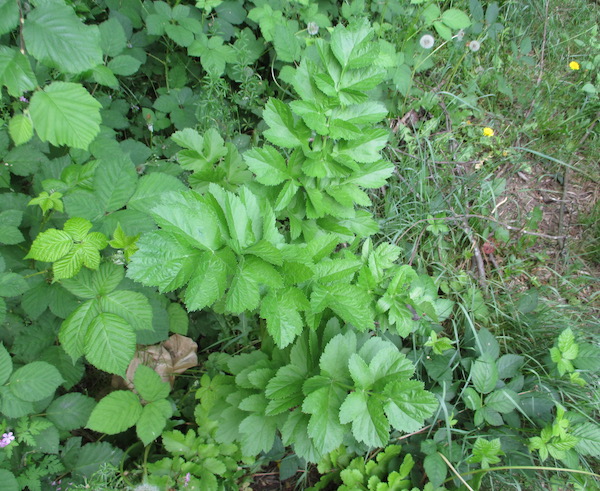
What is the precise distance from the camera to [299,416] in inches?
52.7

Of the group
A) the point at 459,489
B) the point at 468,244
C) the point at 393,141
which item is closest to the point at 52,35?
the point at 393,141

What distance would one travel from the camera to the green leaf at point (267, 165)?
4.22ft

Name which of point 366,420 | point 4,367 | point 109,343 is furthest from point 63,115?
point 366,420

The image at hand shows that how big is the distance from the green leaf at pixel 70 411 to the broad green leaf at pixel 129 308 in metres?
0.53

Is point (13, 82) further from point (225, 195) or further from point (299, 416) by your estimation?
point (299, 416)

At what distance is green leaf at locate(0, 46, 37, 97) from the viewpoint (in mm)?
1122

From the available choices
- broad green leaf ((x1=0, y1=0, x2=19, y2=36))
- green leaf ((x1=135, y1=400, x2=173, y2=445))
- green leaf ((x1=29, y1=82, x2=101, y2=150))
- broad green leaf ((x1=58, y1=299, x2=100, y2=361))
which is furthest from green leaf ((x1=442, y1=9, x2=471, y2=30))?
green leaf ((x1=135, y1=400, x2=173, y2=445))

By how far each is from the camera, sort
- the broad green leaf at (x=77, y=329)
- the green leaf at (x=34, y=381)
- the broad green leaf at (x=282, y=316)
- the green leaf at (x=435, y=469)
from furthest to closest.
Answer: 1. the green leaf at (x=435, y=469)
2. the green leaf at (x=34, y=381)
3. the broad green leaf at (x=77, y=329)
4. the broad green leaf at (x=282, y=316)

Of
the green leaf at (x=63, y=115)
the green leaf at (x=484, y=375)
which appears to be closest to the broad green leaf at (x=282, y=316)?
the green leaf at (x=63, y=115)

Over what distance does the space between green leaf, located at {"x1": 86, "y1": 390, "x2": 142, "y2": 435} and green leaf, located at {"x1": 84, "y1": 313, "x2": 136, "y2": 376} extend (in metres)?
0.33

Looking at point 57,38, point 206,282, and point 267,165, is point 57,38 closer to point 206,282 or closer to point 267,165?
point 267,165

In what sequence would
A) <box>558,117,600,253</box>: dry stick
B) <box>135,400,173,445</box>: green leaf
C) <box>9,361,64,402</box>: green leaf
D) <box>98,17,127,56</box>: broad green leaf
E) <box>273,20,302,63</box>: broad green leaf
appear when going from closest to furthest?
<box>9,361,64,402</box>: green leaf, <box>135,400,173,445</box>: green leaf, <box>98,17,127,56</box>: broad green leaf, <box>273,20,302,63</box>: broad green leaf, <box>558,117,600,253</box>: dry stick

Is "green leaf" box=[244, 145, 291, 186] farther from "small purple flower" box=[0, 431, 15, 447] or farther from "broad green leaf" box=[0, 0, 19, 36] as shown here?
"small purple flower" box=[0, 431, 15, 447]

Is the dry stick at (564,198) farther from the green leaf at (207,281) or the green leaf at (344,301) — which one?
the green leaf at (207,281)
